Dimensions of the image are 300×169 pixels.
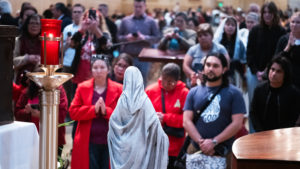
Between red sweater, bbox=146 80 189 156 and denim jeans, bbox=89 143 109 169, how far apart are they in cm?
70

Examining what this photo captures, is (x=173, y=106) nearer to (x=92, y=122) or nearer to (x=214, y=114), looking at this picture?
(x=214, y=114)

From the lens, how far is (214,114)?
494 centimetres

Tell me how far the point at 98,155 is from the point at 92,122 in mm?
319

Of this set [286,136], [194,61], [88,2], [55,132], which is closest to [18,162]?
[55,132]

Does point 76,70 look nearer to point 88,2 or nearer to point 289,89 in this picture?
point 88,2

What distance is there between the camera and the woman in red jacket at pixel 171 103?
5.30 m

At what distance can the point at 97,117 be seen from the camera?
16.4 feet

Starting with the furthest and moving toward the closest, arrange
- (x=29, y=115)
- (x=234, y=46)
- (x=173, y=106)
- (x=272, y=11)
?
(x=234, y=46), (x=272, y=11), (x=173, y=106), (x=29, y=115)

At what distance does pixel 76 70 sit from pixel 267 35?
2528mm

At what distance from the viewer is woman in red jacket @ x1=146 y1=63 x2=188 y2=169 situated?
5.30 m

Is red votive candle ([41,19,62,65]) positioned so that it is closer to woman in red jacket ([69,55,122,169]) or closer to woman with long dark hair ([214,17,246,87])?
woman in red jacket ([69,55,122,169])

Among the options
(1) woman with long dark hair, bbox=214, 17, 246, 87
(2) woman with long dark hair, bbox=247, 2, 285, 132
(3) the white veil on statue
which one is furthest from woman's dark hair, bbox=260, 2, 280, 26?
(3) the white veil on statue

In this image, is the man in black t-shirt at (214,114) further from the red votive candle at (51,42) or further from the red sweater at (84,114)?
the red votive candle at (51,42)

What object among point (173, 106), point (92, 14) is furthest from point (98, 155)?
point (92, 14)
